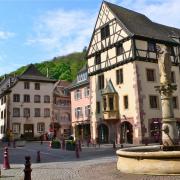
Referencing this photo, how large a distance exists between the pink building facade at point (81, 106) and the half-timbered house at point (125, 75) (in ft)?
22.4

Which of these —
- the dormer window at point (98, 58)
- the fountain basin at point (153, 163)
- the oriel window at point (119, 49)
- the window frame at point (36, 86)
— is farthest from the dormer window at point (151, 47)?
the window frame at point (36, 86)

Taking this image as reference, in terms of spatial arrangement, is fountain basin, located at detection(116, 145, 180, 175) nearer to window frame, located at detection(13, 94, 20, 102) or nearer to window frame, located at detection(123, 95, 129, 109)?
window frame, located at detection(123, 95, 129, 109)

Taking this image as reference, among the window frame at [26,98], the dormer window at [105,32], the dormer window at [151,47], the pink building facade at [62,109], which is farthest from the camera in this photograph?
the pink building facade at [62,109]

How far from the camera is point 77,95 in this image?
168ft

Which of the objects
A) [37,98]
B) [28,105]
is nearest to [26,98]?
[28,105]

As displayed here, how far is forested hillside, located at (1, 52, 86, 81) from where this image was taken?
11362 cm

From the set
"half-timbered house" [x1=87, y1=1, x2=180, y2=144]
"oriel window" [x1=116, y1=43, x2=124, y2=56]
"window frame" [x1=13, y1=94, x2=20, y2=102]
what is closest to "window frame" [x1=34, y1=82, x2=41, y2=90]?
"window frame" [x1=13, y1=94, x2=20, y2=102]

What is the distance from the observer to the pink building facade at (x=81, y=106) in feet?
159

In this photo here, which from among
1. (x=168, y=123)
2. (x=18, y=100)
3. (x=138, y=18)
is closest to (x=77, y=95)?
(x=18, y=100)

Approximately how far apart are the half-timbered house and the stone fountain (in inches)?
740

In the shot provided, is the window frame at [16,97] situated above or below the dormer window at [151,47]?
below

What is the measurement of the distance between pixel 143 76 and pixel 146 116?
4.50 m

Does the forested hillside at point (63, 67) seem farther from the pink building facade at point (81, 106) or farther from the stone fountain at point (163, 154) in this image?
the stone fountain at point (163, 154)

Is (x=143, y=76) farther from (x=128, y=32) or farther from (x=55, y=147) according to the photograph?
(x=55, y=147)
